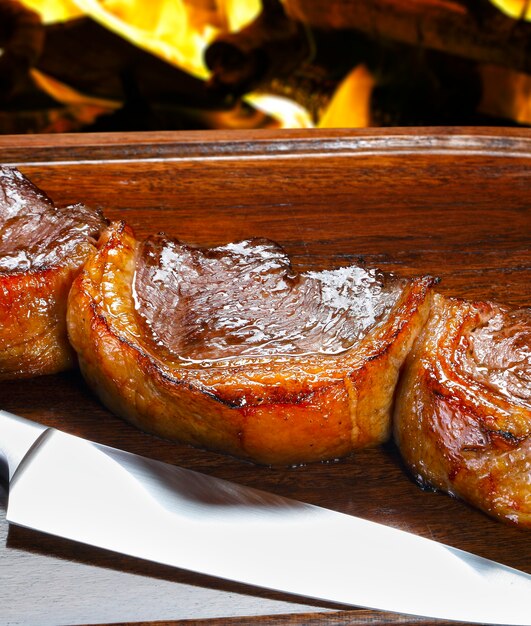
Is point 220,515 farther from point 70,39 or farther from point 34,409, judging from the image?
point 70,39

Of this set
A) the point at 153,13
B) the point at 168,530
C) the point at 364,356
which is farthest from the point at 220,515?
the point at 153,13

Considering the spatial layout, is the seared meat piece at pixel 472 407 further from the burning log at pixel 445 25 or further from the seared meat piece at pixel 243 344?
the burning log at pixel 445 25

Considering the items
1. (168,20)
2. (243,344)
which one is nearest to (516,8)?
(168,20)

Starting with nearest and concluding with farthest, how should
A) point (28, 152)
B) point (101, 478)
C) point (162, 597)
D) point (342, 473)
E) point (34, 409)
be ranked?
point (162, 597)
point (101, 478)
point (342, 473)
point (34, 409)
point (28, 152)

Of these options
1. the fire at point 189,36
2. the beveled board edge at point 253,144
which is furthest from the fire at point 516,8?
the beveled board edge at point 253,144

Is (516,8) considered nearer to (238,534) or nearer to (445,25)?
(445,25)

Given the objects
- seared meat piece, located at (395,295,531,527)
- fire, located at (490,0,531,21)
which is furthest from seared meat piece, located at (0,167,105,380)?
fire, located at (490,0,531,21)

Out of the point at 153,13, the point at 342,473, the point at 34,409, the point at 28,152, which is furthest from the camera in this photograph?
the point at 153,13

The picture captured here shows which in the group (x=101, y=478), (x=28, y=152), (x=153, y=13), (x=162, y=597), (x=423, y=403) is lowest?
(x=162, y=597)
